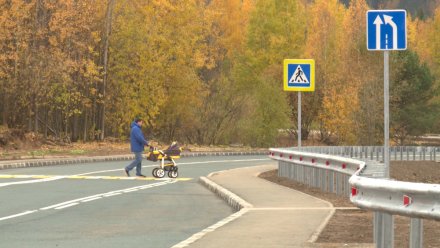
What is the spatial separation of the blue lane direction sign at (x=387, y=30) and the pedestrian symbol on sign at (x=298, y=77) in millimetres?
11209

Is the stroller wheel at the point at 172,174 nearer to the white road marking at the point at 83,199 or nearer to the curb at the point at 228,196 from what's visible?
the curb at the point at 228,196

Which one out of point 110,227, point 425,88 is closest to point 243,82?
point 425,88

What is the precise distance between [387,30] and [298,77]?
1135 centimetres

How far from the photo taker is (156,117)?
57812 mm

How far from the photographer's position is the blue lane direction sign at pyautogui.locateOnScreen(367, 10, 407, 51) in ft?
43.9

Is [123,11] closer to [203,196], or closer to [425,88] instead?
[425,88]

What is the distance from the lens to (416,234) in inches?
325

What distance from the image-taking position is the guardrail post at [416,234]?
8.17 m

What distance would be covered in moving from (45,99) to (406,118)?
2719 cm

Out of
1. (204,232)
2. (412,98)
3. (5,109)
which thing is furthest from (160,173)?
(412,98)

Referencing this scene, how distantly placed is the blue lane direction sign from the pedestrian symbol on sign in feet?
36.8

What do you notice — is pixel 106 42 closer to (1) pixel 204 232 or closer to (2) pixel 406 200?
(1) pixel 204 232

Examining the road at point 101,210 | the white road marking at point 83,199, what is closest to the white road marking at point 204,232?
the road at point 101,210

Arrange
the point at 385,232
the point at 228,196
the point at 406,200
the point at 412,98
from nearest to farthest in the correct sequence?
1. the point at 406,200
2. the point at 385,232
3. the point at 228,196
4. the point at 412,98
